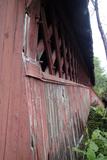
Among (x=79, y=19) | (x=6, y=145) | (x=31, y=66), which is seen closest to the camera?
(x=6, y=145)

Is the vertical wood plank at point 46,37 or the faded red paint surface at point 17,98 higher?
the vertical wood plank at point 46,37

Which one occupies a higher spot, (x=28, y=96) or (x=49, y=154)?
(x=28, y=96)

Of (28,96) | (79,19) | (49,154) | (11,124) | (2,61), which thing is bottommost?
(49,154)

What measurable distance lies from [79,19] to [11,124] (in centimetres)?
355

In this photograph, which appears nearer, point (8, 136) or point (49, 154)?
point (8, 136)

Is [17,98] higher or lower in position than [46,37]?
lower

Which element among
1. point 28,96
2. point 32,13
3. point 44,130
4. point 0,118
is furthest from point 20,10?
point 44,130

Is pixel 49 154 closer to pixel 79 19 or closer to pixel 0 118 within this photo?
pixel 0 118

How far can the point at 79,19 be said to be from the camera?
534 centimetres

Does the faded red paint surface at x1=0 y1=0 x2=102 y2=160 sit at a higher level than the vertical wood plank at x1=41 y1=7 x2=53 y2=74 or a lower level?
lower

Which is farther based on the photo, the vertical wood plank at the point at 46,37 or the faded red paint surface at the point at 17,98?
the vertical wood plank at the point at 46,37

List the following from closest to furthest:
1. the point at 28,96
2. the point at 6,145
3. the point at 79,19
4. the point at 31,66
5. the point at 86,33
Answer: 1. the point at 6,145
2. the point at 28,96
3. the point at 31,66
4. the point at 79,19
5. the point at 86,33

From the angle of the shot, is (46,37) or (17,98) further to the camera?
(46,37)

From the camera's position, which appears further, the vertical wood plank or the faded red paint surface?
the vertical wood plank
